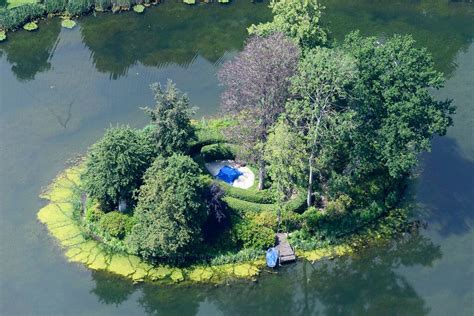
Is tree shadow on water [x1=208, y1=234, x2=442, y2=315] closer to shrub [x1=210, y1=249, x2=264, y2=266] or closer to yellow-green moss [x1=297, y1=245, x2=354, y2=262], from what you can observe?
yellow-green moss [x1=297, y1=245, x2=354, y2=262]

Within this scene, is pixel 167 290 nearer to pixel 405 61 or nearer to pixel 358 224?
pixel 358 224

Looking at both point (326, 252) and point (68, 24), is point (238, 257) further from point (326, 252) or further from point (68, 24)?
point (68, 24)

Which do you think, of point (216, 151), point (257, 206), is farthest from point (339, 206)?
point (216, 151)

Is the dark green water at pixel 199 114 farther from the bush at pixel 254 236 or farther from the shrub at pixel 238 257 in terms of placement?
the bush at pixel 254 236

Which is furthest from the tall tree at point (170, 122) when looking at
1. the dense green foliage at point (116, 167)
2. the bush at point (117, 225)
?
the bush at point (117, 225)

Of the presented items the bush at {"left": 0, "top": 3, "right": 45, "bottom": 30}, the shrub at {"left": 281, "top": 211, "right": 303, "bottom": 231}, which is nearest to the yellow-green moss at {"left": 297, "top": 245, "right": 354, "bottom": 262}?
the shrub at {"left": 281, "top": 211, "right": 303, "bottom": 231}

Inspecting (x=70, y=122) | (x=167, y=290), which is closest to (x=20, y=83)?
(x=70, y=122)
